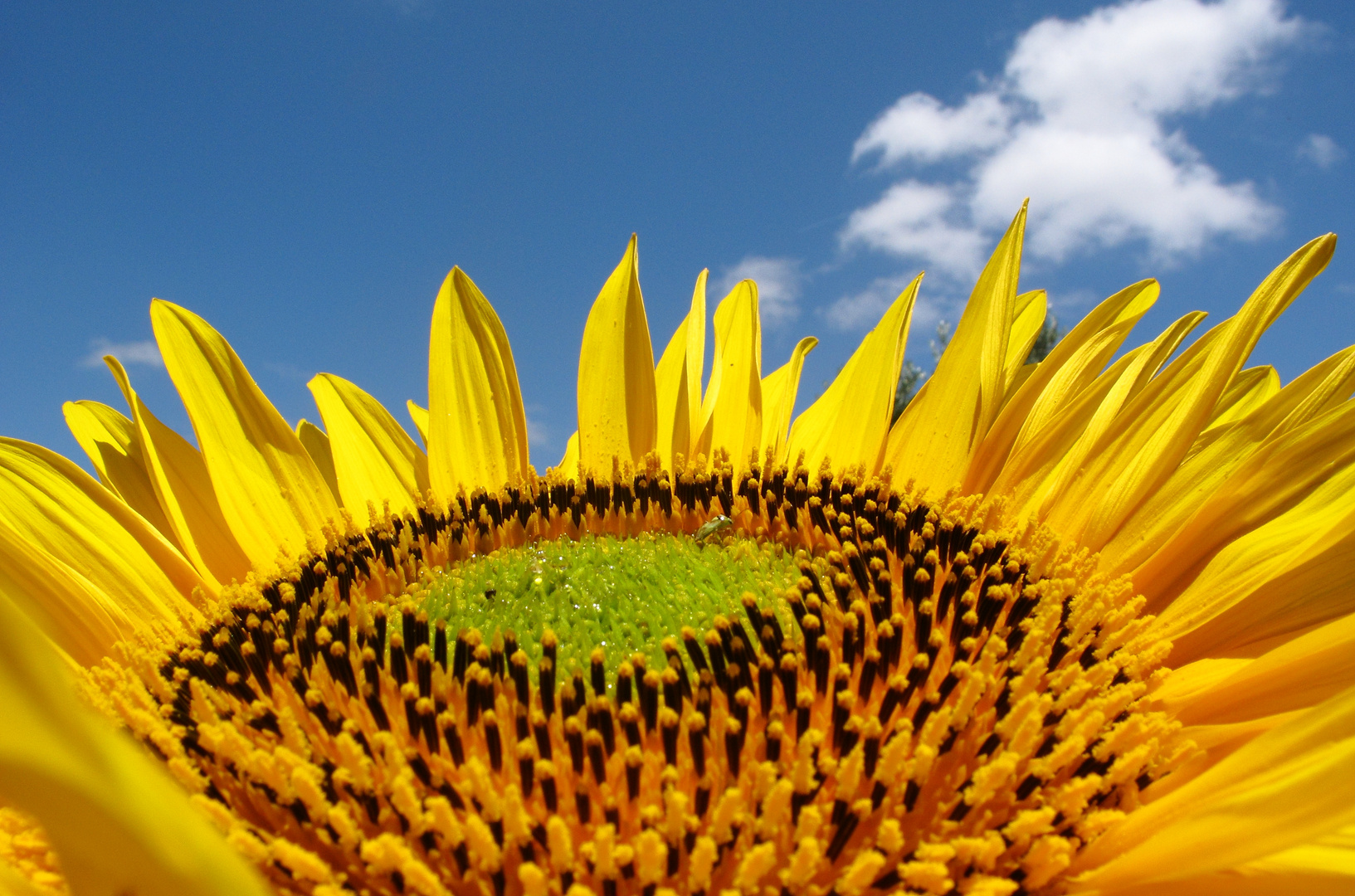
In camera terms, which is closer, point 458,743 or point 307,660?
point 458,743

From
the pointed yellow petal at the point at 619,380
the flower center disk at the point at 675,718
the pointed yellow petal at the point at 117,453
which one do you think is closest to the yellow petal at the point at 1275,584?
the flower center disk at the point at 675,718

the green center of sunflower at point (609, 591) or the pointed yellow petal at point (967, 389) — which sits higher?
the pointed yellow petal at point (967, 389)

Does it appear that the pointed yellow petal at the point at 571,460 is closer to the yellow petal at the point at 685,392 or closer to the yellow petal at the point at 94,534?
the yellow petal at the point at 685,392

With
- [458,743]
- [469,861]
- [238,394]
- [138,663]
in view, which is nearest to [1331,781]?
[469,861]

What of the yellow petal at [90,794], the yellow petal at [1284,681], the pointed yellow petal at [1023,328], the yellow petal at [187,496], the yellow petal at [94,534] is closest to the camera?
the yellow petal at [90,794]

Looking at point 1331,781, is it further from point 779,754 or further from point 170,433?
point 170,433

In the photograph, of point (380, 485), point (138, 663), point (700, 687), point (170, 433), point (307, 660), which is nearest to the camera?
point (700, 687)

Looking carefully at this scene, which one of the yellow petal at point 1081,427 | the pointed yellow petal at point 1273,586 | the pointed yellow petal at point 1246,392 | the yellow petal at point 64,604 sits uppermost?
the pointed yellow petal at point 1246,392

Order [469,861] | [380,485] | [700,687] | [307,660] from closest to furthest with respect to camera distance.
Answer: [469,861]
[700,687]
[307,660]
[380,485]
